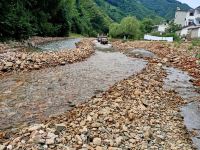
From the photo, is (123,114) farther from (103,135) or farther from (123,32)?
(123,32)

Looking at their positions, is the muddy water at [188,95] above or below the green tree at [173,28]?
below

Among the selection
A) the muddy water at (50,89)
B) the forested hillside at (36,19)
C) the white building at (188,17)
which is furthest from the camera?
the white building at (188,17)

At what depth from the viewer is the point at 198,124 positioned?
12109 mm

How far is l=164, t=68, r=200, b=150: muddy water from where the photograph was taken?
11.8 meters

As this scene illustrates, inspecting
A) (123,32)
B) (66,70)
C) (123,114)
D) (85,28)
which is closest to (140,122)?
(123,114)

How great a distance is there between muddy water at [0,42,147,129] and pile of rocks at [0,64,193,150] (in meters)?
0.85

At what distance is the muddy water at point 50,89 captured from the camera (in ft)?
38.2

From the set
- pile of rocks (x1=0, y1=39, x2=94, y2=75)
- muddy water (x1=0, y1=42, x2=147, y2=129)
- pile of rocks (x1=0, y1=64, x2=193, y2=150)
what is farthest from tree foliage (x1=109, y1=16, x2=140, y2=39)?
pile of rocks (x1=0, y1=64, x2=193, y2=150)

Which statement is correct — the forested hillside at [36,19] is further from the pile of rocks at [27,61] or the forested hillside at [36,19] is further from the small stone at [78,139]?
the small stone at [78,139]

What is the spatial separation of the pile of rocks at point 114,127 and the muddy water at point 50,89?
0.85 metres

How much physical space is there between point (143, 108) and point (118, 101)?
0.98m

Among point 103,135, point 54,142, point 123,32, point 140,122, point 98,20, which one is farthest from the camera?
point 98,20

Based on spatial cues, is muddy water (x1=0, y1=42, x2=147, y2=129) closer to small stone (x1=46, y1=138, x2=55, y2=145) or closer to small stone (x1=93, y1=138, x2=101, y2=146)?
small stone (x1=46, y1=138, x2=55, y2=145)

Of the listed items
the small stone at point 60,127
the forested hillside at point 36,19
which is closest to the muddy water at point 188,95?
the small stone at point 60,127
